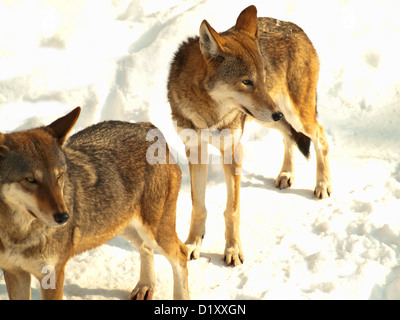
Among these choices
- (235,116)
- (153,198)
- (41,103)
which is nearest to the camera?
(153,198)

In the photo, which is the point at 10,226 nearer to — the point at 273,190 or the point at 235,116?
the point at 235,116

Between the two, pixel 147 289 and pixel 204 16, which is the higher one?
pixel 204 16

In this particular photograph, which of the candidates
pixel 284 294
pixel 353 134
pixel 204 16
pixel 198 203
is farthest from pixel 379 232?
pixel 204 16

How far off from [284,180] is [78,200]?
10.4 feet

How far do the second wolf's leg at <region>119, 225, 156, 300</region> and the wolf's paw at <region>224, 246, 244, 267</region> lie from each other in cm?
81

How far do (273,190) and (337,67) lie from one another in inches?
112

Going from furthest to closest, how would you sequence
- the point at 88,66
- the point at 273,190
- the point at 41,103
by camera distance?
the point at 88,66, the point at 41,103, the point at 273,190

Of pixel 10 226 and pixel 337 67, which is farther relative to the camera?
pixel 337 67

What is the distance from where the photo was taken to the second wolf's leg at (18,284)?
4070mm

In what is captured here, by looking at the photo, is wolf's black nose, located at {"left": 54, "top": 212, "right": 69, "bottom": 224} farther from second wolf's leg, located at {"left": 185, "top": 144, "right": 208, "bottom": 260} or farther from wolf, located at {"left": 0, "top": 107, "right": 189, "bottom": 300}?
second wolf's leg, located at {"left": 185, "top": 144, "right": 208, "bottom": 260}

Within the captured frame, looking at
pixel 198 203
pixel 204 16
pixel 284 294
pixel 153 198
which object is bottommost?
pixel 284 294

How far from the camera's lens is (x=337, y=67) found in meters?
8.46

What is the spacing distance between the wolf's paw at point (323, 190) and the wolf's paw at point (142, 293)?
240cm

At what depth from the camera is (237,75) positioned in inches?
194
